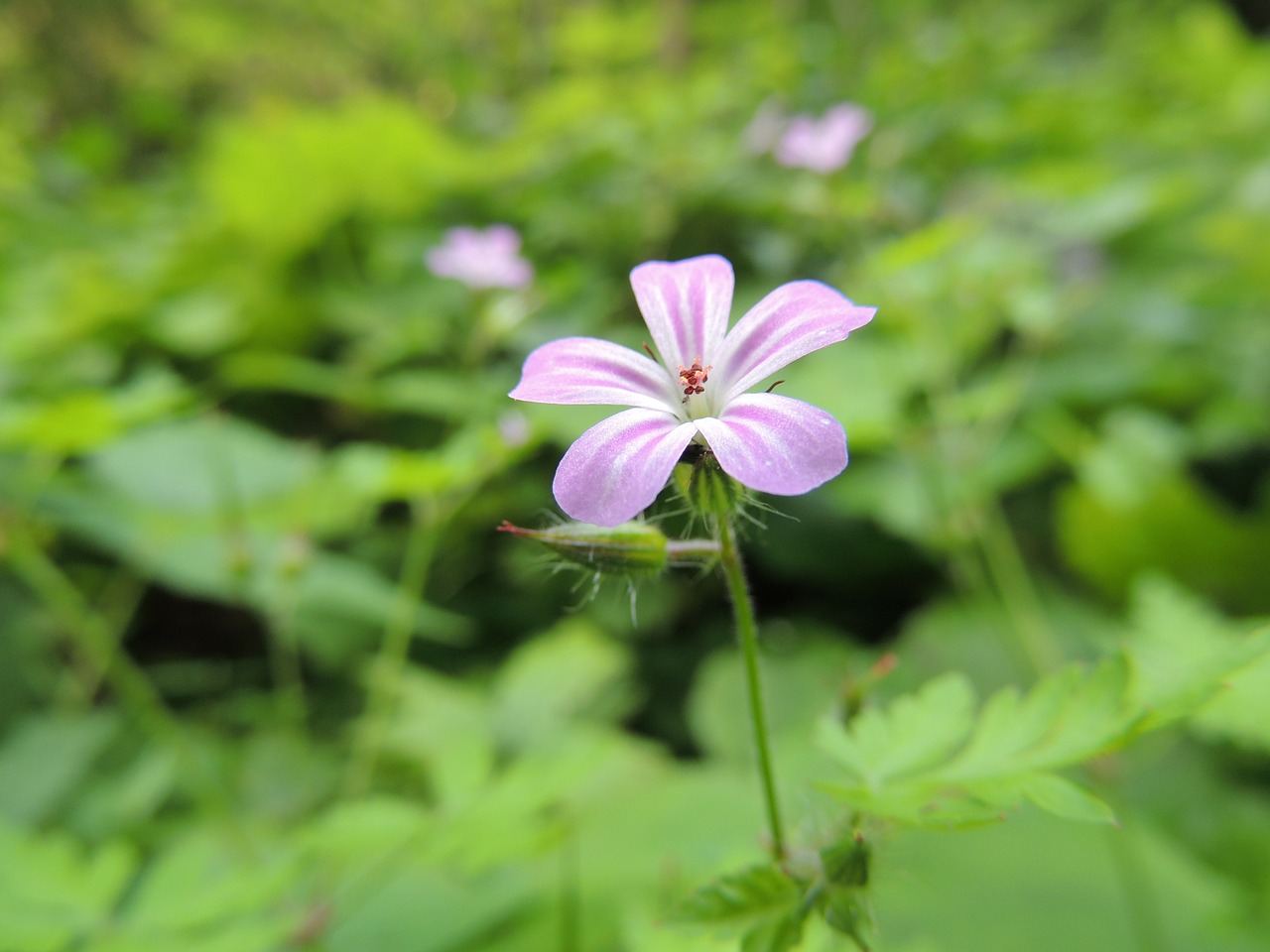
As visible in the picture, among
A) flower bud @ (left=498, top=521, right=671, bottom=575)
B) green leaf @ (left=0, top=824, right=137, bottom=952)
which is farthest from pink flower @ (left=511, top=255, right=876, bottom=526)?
green leaf @ (left=0, top=824, right=137, bottom=952)

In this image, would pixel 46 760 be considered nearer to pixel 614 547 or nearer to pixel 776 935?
pixel 614 547

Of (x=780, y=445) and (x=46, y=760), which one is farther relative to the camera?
(x=46, y=760)

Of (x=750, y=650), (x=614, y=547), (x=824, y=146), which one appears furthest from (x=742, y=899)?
(x=824, y=146)

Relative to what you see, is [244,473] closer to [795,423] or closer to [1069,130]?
[795,423]

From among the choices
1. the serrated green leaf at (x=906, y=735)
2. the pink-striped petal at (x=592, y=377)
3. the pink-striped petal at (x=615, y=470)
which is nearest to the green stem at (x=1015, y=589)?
the serrated green leaf at (x=906, y=735)

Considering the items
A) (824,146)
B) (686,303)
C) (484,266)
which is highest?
(824,146)

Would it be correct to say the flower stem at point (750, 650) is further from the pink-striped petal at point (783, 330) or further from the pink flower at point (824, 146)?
the pink flower at point (824, 146)
